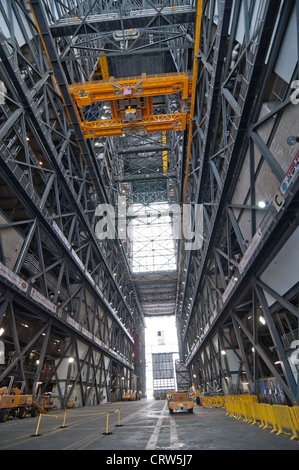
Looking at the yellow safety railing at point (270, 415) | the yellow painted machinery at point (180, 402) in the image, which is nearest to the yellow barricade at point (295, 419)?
the yellow safety railing at point (270, 415)

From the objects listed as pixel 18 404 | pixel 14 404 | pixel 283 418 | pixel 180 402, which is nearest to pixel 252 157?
pixel 283 418

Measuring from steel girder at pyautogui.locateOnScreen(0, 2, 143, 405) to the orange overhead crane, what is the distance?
261 cm

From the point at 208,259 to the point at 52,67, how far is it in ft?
69.6

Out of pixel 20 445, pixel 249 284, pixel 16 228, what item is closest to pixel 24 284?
pixel 16 228

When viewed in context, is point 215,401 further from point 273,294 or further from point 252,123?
point 252,123

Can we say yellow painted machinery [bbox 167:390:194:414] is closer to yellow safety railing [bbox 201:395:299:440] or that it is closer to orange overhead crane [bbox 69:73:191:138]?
yellow safety railing [bbox 201:395:299:440]

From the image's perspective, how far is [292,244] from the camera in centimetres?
1196

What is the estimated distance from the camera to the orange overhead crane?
22.2m

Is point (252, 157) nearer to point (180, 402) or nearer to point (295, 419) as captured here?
point (295, 419)

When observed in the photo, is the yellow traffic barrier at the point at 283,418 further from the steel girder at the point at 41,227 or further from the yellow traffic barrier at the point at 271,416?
the steel girder at the point at 41,227

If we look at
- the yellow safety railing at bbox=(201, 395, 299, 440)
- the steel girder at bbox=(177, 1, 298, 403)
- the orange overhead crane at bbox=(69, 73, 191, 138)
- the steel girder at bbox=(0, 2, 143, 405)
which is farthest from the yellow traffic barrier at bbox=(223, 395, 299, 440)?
the orange overhead crane at bbox=(69, 73, 191, 138)

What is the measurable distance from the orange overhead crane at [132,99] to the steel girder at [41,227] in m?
2.61

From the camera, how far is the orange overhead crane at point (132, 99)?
72.7ft

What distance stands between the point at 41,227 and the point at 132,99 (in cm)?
1365
